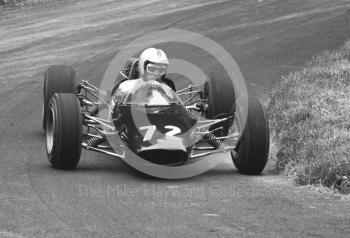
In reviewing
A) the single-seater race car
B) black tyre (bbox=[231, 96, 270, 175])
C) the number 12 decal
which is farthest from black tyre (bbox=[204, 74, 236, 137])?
the number 12 decal

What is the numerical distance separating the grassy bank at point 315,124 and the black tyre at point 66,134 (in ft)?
8.21

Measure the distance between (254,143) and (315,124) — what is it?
1.70 meters

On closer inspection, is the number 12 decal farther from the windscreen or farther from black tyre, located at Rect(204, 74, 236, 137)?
black tyre, located at Rect(204, 74, 236, 137)

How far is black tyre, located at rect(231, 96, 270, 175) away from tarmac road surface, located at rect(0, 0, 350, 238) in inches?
6.8

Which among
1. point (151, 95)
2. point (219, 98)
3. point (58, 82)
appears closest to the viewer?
point (151, 95)

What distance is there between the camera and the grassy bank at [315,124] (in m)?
10.6

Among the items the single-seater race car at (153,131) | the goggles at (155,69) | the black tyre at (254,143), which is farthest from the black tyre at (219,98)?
A: the black tyre at (254,143)

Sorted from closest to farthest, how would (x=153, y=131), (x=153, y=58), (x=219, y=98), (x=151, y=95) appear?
(x=153, y=131) < (x=151, y=95) < (x=153, y=58) < (x=219, y=98)

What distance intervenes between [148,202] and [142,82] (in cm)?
284

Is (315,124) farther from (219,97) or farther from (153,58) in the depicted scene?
(153,58)

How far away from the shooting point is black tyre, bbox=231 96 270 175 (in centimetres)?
1094

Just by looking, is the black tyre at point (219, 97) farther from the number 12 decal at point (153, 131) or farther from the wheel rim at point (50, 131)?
the wheel rim at point (50, 131)

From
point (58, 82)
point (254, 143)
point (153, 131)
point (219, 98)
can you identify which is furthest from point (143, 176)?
point (58, 82)

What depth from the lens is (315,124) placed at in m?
12.4
